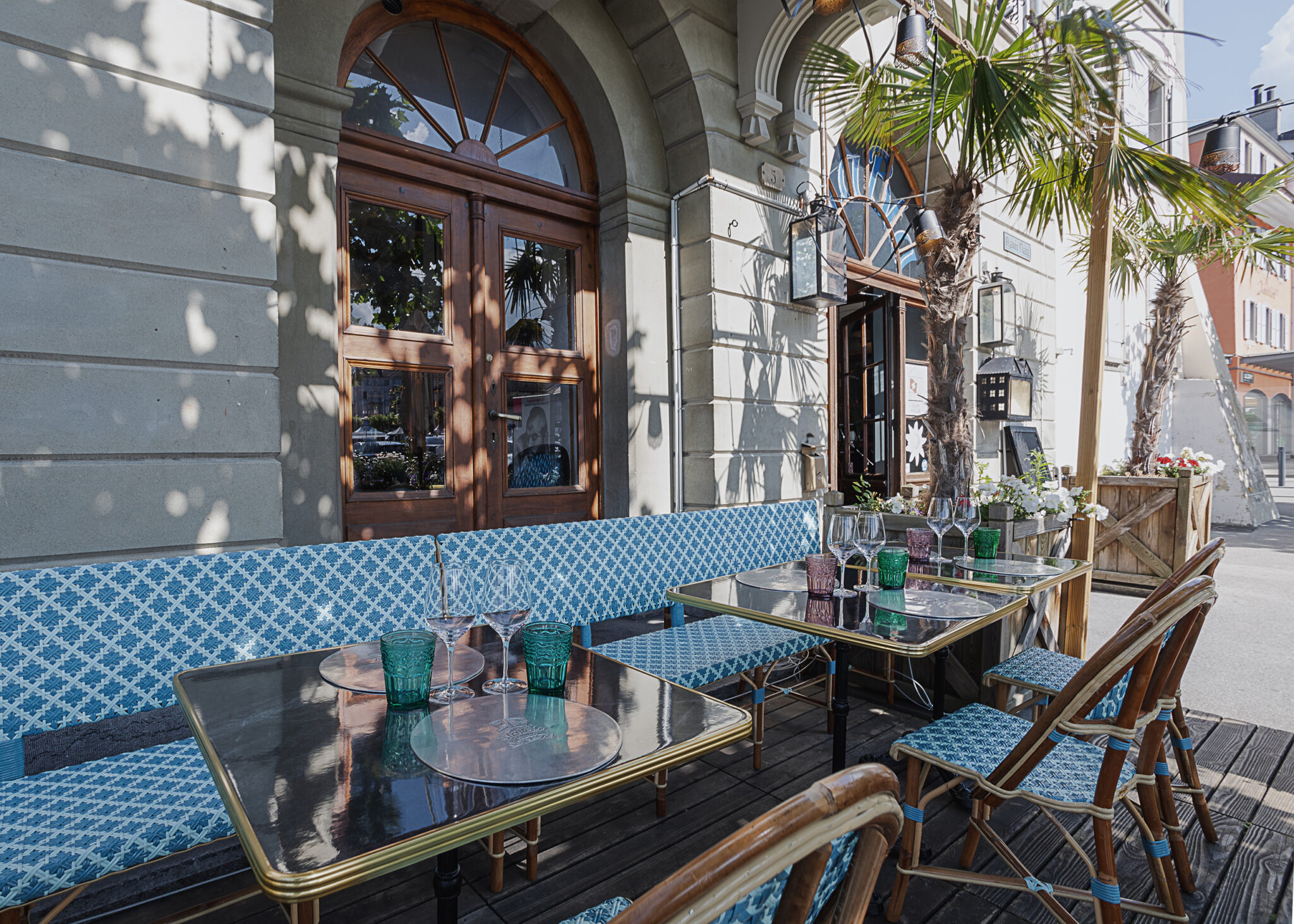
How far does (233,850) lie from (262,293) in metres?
2.04

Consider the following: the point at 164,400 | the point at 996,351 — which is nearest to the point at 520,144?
the point at 164,400

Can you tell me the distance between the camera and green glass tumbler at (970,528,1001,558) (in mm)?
2959

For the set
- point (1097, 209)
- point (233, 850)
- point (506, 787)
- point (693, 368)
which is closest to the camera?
point (506, 787)

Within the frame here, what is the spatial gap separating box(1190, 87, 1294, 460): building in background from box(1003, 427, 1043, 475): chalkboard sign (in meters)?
14.8

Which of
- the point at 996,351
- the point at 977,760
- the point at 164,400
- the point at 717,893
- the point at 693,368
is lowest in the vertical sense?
the point at 977,760

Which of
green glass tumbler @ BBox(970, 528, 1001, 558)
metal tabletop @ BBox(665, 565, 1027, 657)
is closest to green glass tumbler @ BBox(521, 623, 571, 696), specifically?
metal tabletop @ BBox(665, 565, 1027, 657)

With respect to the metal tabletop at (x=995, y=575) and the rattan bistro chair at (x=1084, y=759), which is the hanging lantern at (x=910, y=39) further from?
the rattan bistro chair at (x=1084, y=759)

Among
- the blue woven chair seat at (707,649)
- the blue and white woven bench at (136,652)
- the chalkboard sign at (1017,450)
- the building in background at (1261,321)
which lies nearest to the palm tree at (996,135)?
the blue woven chair seat at (707,649)

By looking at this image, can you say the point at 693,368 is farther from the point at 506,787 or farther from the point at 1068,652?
the point at 506,787

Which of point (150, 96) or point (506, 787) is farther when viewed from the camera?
point (150, 96)

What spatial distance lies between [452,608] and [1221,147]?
6587 millimetres

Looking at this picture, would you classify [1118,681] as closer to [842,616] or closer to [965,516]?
[842,616]

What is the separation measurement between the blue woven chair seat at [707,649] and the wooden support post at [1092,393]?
1.58 metres

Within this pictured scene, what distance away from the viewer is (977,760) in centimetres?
187
